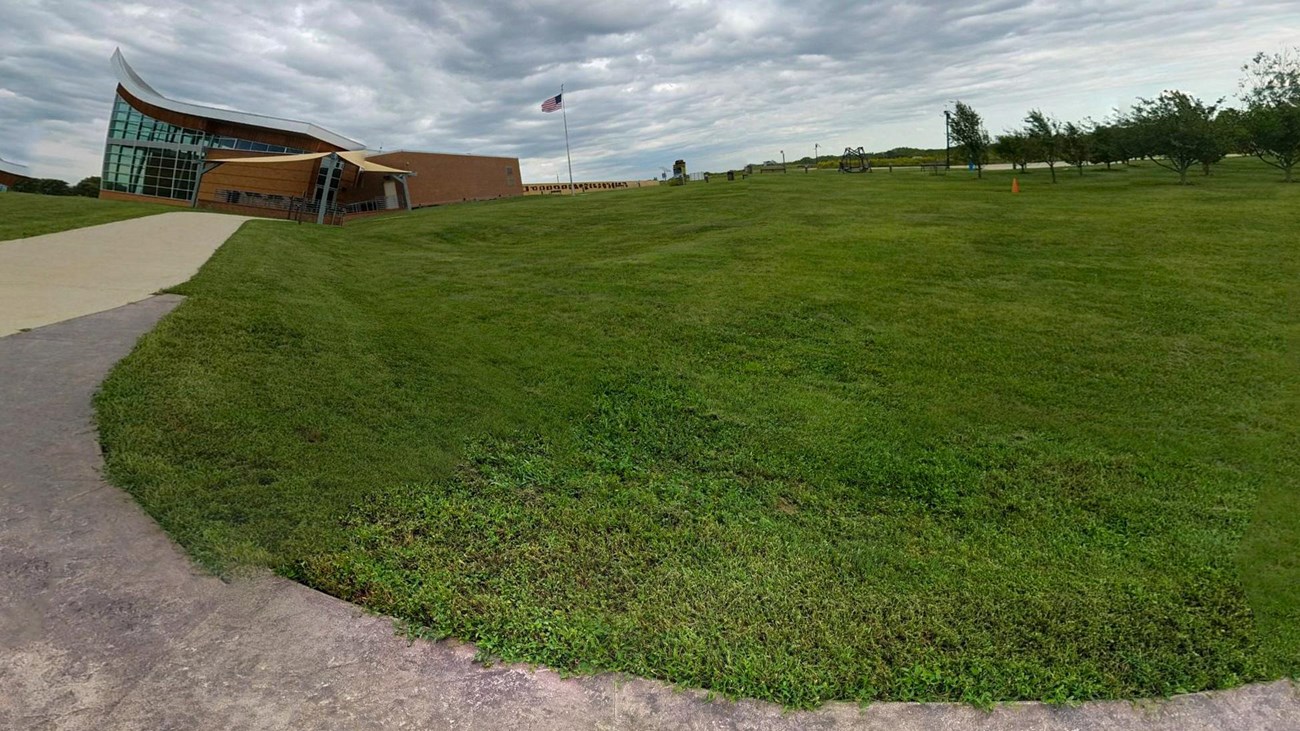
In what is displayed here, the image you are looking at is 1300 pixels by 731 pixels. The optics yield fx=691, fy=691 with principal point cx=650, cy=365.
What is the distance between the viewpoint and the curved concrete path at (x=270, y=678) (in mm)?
2547

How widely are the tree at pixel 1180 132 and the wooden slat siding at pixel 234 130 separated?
45364 millimetres

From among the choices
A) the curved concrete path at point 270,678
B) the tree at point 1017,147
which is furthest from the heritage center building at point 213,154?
the curved concrete path at point 270,678

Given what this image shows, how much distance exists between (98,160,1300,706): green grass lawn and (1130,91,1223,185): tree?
20.5 m

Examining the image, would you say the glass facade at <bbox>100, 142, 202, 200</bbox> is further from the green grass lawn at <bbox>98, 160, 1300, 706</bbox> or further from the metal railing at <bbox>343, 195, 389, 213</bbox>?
the green grass lawn at <bbox>98, 160, 1300, 706</bbox>

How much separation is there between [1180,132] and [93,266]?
33.7 m

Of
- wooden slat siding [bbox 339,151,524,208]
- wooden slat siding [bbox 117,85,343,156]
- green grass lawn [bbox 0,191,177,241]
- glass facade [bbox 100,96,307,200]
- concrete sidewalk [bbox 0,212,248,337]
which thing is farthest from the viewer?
glass facade [bbox 100,96,307,200]

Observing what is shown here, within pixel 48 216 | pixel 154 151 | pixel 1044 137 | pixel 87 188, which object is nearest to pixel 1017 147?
pixel 1044 137

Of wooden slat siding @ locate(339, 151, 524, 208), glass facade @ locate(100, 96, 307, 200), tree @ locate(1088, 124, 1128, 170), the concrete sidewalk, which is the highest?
glass facade @ locate(100, 96, 307, 200)

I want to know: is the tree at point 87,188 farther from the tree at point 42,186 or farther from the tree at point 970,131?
the tree at point 970,131

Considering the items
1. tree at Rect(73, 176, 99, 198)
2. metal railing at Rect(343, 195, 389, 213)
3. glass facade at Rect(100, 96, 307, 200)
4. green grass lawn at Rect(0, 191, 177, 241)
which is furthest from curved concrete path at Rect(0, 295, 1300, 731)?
tree at Rect(73, 176, 99, 198)

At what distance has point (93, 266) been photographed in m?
10.4

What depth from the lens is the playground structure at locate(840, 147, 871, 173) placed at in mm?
47697

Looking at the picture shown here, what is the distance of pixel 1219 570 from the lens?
374 cm

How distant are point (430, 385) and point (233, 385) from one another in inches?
60.4
